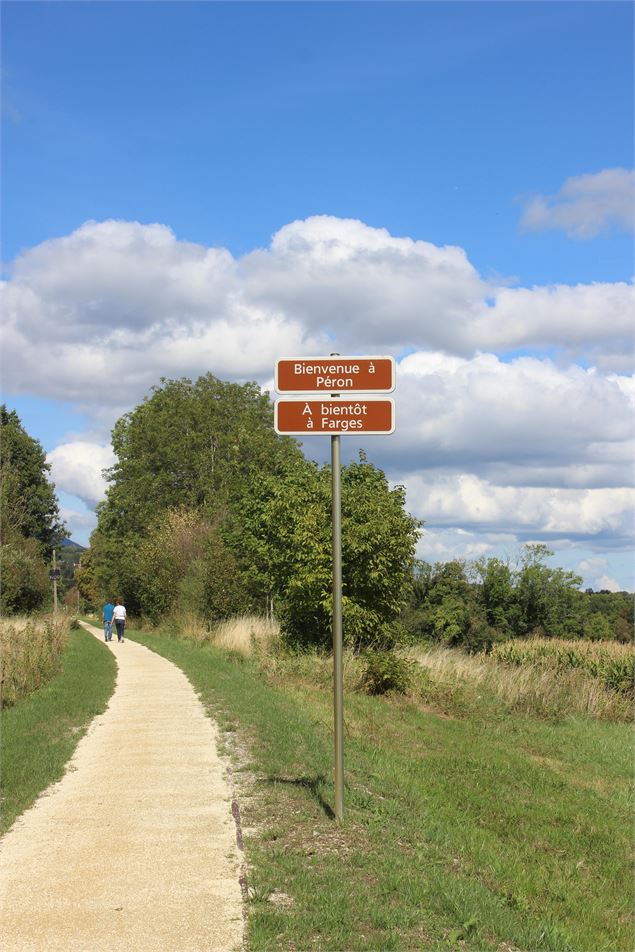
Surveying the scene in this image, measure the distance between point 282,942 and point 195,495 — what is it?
4809 centimetres

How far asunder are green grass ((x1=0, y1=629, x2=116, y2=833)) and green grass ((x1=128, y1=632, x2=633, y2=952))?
194cm

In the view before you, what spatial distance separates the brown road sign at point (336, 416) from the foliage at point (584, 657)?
560 inches

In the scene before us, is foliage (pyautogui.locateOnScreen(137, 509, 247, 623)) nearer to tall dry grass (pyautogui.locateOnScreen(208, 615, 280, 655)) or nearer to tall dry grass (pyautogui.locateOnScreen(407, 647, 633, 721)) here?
tall dry grass (pyautogui.locateOnScreen(208, 615, 280, 655))

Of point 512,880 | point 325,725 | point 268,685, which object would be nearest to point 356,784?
point 512,880

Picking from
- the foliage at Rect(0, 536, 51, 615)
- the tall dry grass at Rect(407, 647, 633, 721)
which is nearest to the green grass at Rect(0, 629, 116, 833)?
the tall dry grass at Rect(407, 647, 633, 721)

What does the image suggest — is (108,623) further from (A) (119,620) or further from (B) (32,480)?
(B) (32,480)

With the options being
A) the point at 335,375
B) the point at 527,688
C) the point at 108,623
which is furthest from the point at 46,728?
the point at 108,623

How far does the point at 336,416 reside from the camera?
7129 millimetres

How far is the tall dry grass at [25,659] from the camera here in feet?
49.0

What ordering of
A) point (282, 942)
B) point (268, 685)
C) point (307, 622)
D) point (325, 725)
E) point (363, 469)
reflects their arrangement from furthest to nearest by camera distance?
1. point (363, 469)
2. point (307, 622)
3. point (268, 685)
4. point (325, 725)
5. point (282, 942)

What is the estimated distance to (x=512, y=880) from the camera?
19.9ft

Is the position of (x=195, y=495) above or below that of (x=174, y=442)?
below

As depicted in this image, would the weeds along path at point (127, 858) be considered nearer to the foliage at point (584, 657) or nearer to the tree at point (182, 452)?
the foliage at point (584, 657)

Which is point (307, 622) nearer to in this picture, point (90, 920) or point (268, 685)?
point (268, 685)
